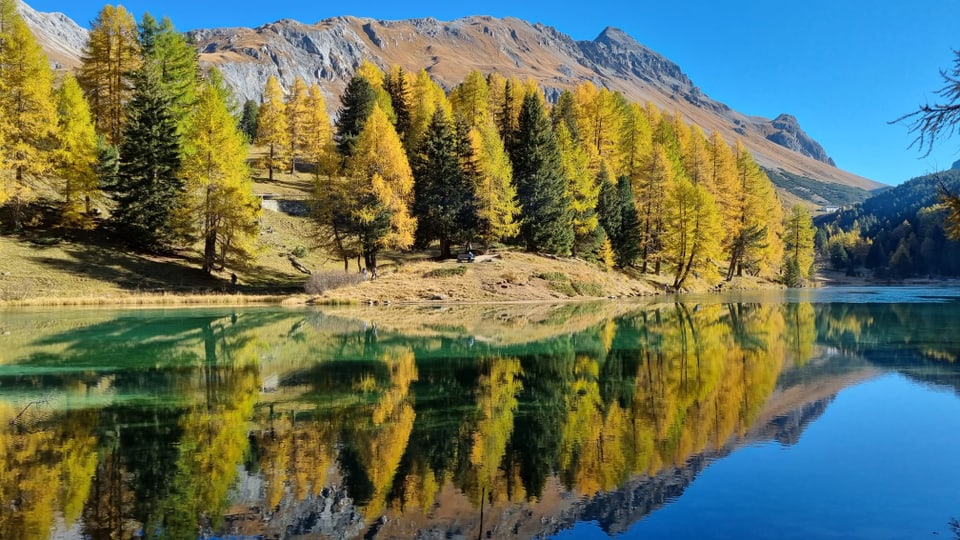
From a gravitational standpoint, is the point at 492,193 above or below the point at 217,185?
above

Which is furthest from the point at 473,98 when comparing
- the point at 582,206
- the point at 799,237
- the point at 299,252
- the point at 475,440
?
the point at 475,440

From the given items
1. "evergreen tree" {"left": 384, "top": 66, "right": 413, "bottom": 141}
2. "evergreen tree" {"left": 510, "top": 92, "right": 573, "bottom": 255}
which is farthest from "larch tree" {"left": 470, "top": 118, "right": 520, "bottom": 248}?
"evergreen tree" {"left": 384, "top": 66, "right": 413, "bottom": 141}

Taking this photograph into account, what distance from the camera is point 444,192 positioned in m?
43.8

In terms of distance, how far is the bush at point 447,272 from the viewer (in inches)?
1551

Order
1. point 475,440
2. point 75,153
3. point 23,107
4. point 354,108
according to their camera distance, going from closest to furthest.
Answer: point 475,440 → point 23,107 → point 75,153 → point 354,108

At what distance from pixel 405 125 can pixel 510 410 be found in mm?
55365

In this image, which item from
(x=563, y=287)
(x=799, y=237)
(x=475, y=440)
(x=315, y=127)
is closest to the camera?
(x=475, y=440)

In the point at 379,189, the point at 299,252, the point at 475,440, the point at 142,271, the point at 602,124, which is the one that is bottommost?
the point at 475,440

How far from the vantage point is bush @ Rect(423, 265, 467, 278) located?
3941cm

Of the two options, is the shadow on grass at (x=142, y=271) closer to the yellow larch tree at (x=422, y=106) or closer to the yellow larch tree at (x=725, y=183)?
the yellow larch tree at (x=422, y=106)

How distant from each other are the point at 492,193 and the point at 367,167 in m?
9.28

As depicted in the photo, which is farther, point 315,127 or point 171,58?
point 315,127

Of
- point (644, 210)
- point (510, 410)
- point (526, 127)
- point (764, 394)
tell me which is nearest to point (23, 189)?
point (526, 127)

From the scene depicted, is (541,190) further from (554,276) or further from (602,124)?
(602,124)
